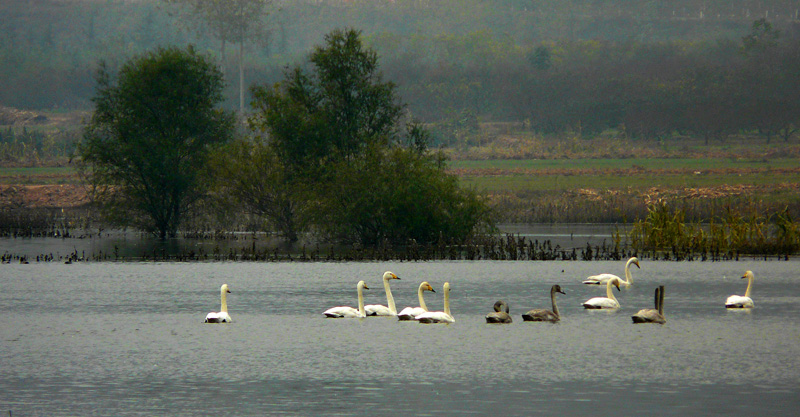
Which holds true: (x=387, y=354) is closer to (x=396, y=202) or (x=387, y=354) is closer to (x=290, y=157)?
(x=396, y=202)

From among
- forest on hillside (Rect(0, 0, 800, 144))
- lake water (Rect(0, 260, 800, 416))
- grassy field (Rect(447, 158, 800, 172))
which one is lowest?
lake water (Rect(0, 260, 800, 416))

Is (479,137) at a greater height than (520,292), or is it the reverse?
(479,137)

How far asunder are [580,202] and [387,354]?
55367 millimetres

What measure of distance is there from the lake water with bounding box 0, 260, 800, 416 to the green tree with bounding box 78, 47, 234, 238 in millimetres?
25923

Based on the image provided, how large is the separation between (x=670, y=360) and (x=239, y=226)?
53175 millimetres

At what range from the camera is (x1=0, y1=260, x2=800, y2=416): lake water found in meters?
16.2

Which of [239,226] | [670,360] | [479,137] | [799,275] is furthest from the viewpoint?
[479,137]

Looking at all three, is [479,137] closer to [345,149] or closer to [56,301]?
[345,149]

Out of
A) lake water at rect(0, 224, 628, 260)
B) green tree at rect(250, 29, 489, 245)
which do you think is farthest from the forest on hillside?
green tree at rect(250, 29, 489, 245)

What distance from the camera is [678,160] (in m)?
109

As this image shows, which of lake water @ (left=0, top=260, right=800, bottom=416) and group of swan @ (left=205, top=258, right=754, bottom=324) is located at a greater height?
group of swan @ (left=205, top=258, right=754, bottom=324)

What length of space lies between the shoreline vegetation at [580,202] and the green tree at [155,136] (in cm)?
283

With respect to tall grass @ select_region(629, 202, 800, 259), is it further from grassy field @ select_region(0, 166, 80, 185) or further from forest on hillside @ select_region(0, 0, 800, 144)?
forest on hillside @ select_region(0, 0, 800, 144)

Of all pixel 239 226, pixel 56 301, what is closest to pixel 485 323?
pixel 56 301
